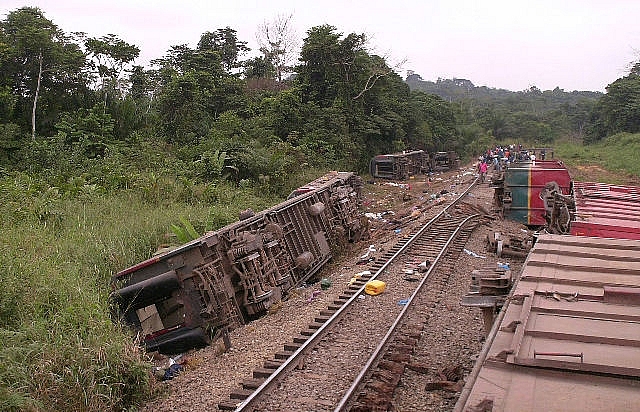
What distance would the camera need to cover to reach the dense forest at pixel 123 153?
21.3 ft

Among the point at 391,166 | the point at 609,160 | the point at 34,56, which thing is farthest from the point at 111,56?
the point at 609,160

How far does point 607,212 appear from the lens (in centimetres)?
964

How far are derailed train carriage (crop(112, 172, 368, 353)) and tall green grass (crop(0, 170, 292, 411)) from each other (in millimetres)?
528

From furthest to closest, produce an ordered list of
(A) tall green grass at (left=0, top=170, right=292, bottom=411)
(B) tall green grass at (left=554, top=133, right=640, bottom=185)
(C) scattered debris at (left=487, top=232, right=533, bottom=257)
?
(B) tall green grass at (left=554, top=133, right=640, bottom=185) < (C) scattered debris at (left=487, top=232, right=533, bottom=257) < (A) tall green grass at (left=0, top=170, right=292, bottom=411)

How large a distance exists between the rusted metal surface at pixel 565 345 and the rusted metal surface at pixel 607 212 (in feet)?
10.2

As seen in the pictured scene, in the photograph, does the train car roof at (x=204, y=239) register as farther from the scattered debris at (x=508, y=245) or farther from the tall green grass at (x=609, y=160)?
the tall green grass at (x=609, y=160)

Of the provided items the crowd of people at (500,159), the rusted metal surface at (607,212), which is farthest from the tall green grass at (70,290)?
the crowd of people at (500,159)

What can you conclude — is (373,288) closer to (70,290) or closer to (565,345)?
(70,290)

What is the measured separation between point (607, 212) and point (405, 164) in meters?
21.5

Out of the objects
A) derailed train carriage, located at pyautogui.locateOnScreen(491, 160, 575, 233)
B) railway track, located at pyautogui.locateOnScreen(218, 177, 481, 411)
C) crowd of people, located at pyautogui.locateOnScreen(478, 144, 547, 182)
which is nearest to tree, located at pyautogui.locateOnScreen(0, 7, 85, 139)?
railway track, located at pyautogui.locateOnScreen(218, 177, 481, 411)

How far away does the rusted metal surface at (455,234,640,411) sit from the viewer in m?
3.19

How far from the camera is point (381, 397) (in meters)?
6.08

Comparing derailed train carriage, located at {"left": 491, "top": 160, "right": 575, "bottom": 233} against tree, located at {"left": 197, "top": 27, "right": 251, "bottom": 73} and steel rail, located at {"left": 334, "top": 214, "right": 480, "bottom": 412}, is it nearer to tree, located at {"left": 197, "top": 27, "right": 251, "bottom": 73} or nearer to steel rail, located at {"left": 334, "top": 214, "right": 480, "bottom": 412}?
steel rail, located at {"left": 334, "top": 214, "right": 480, "bottom": 412}

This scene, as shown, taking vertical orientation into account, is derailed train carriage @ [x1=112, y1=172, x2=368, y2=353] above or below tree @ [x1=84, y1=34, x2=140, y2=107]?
below
